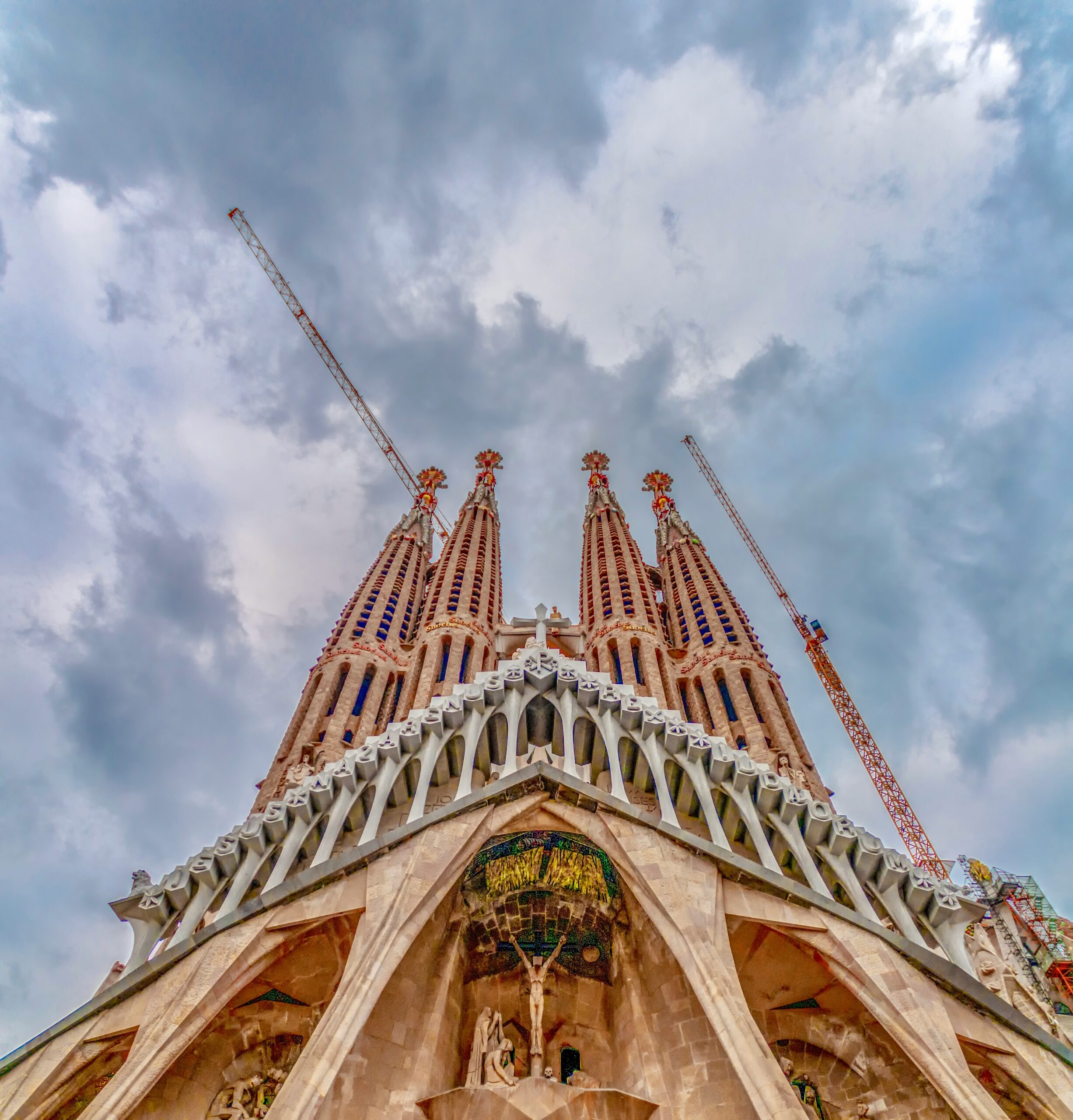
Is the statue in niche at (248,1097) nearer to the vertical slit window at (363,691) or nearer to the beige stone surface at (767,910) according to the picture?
the beige stone surface at (767,910)

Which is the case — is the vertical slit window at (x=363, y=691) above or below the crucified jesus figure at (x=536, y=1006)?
above

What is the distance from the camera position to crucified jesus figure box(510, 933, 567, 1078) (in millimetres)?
15492

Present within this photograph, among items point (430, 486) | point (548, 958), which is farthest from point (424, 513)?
point (548, 958)

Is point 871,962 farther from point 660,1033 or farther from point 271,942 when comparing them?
point 271,942

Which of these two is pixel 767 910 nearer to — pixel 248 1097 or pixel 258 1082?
pixel 258 1082

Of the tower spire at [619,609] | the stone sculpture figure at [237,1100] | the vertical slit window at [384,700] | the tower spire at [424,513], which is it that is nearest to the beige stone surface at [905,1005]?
the stone sculpture figure at [237,1100]

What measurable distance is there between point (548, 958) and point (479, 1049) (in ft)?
7.53

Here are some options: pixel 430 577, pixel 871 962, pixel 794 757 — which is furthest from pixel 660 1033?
pixel 430 577

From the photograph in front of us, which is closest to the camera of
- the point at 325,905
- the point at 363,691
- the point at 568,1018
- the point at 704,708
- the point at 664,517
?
the point at 325,905

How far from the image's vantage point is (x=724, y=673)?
115ft

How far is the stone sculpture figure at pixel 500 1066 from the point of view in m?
15.3

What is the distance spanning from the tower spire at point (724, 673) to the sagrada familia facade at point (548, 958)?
31.8ft

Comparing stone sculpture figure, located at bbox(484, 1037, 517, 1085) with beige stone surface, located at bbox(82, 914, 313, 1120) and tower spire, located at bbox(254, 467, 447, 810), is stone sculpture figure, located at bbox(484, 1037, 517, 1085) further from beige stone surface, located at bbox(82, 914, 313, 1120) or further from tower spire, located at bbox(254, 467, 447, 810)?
tower spire, located at bbox(254, 467, 447, 810)

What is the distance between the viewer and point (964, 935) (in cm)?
1658
